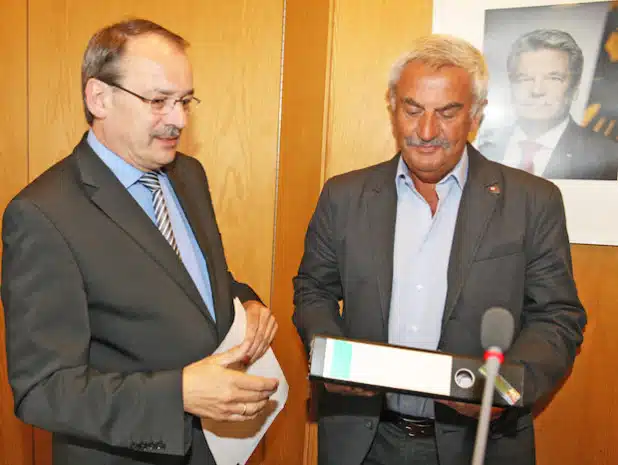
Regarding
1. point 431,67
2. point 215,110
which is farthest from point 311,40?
point 431,67

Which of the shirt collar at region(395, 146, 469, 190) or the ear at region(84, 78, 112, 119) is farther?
the shirt collar at region(395, 146, 469, 190)

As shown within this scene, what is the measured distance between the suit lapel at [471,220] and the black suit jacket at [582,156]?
0.43 m

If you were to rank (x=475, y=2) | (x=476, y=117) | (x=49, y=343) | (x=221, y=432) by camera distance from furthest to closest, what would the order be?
1. (x=475, y=2)
2. (x=476, y=117)
3. (x=221, y=432)
4. (x=49, y=343)

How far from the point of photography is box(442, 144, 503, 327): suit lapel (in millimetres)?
1636

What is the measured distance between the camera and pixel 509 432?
5.46 feet

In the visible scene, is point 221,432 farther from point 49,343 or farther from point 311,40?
point 311,40

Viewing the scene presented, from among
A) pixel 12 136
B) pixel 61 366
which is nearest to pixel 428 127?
pixel 61 366

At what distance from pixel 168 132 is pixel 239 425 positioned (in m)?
0.78

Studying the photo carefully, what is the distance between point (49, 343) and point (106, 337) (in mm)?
145

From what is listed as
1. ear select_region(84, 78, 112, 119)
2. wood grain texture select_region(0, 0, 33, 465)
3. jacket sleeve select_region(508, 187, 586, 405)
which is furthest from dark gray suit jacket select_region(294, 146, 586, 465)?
wood grain texture select_region(0, 0, 33, 465)

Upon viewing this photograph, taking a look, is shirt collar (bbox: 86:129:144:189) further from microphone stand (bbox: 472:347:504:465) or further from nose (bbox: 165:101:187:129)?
microphone stand (bbox: 472:347:504:465)

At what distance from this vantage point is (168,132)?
1446 millimetres

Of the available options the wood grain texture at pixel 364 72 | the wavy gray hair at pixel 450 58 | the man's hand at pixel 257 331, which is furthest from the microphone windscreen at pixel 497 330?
the wood grain texture at pixel 364 72

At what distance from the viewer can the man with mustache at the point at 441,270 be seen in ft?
5.37
